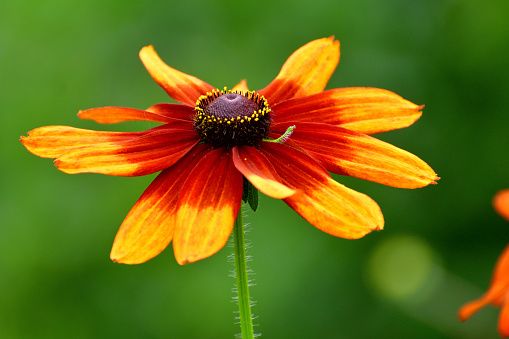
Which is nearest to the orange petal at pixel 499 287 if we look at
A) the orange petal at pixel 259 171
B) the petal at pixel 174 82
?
the orange petal at pixel 259 171

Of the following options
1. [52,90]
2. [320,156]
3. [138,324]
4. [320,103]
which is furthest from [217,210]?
[52,90]

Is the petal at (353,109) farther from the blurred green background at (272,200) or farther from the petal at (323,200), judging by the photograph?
the blurred green background at (272,200)

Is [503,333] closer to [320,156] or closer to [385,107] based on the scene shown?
[320,156]

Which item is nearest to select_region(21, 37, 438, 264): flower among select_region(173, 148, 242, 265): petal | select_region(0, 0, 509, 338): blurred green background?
select_region(173, 148, 242, 265): petal

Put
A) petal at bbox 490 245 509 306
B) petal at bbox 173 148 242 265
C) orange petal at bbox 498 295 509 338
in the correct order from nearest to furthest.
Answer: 1. orange petal at bbox 498 295 509 338
2. petal at bbox 490 245 509 306
3. petal at bbox 173 148 242 265

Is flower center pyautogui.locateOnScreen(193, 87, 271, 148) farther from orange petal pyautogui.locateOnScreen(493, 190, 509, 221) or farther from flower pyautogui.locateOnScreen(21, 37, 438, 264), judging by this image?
orange petal pyautogui.locateOnScreen(493, 190, 509, 221)

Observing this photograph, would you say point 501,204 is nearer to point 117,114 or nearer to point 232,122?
point 232,122

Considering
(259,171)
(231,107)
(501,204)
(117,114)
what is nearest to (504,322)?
(501,204)
